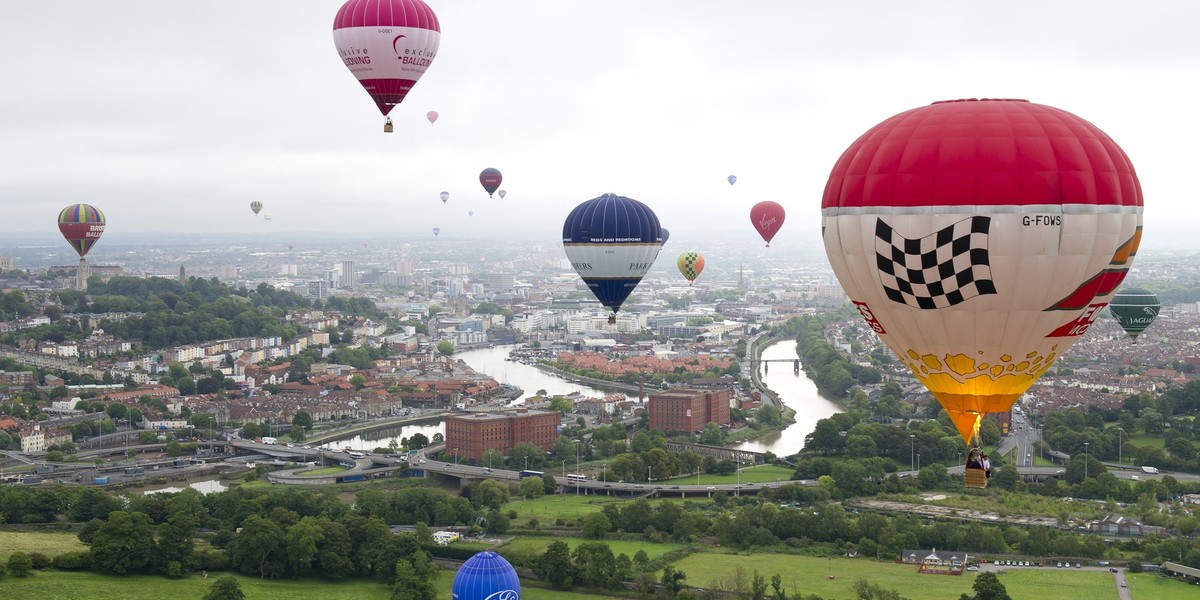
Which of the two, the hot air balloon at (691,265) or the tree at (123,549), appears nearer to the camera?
the tree at (123,549)

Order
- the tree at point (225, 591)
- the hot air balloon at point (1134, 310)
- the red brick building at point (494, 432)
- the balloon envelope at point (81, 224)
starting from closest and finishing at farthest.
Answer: the tree at point (225, 591)
the hot air balloon at point (1134, 310)
the red brick building at point (494, 432)
the balloon envelope at point (81, 224)

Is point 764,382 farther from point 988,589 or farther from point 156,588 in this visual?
point 156,588

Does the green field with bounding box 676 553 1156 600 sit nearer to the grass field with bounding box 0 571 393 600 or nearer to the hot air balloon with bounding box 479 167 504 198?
the grass field with bounding box 0 571 393 600

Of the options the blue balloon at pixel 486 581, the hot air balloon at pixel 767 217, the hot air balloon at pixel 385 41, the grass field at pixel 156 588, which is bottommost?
the grass field at pixel 156 588

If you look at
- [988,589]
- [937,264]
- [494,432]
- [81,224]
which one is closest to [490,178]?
[494,432]

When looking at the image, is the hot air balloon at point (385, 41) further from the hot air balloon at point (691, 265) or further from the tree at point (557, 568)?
the hot air balloon at point (691, 265)

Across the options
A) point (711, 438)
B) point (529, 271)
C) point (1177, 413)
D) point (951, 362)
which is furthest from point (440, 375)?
point (529, 271)

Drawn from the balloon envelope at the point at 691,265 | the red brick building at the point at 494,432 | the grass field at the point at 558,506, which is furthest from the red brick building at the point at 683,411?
the grass field at the point at 558,506

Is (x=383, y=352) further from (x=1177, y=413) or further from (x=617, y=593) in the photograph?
(x=617, y=593)
